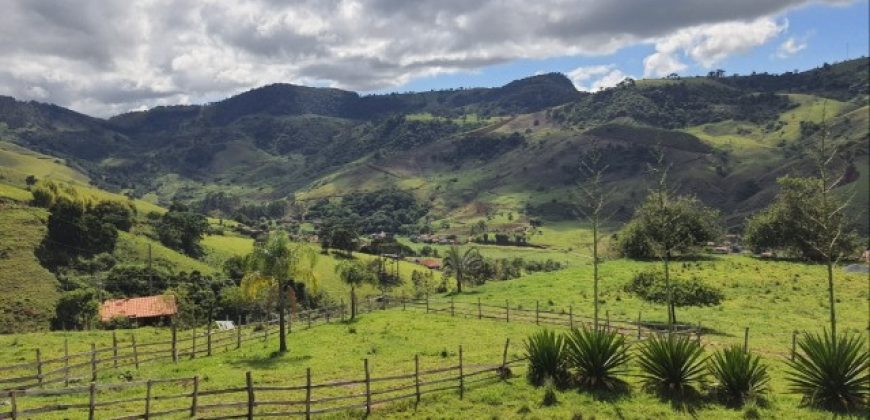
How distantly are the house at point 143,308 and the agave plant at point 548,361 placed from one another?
49.4 metres

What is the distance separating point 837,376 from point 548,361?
9.41 metres

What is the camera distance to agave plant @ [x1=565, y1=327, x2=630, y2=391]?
2200 centimetres

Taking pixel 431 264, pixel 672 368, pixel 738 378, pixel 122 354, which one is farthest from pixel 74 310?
pixel 431 264

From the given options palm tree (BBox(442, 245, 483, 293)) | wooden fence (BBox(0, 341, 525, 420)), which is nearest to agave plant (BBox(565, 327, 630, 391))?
wooden fence (BBox(0, 341, 525, 420))

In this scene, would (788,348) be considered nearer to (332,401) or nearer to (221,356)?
(332,401)

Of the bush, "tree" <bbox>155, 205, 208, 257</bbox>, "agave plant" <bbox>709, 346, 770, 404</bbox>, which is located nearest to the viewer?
"agave plant" <bbox>709, 346, 770, 404</bbox>

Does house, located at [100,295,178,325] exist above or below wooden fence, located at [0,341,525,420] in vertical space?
below

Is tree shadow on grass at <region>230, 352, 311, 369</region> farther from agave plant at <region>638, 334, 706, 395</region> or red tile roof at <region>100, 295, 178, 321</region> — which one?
red tile roof at <region>100, 295, 178, 321</region>

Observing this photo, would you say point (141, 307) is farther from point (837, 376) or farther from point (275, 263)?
point (837, 376)

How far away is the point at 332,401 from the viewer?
22656mm

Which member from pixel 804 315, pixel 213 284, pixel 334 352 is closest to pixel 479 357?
pixel 334 352

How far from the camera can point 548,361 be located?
23.2 metres

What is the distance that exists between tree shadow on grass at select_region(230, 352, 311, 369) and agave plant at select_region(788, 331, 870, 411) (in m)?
23.2

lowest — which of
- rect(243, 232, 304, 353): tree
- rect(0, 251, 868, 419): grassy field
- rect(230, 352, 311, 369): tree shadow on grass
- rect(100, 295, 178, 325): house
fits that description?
rect(100, 295, 178, 325): house
